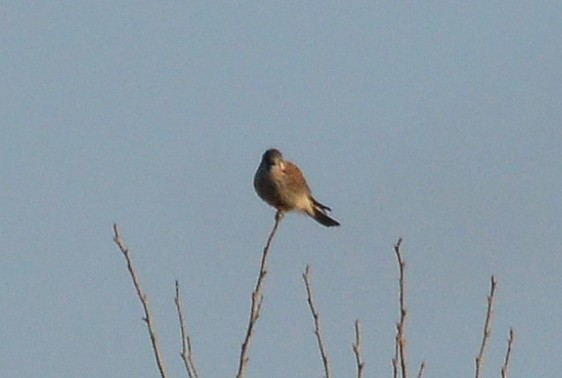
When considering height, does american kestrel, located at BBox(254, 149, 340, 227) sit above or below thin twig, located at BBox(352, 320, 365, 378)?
above

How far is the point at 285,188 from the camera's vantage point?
11875 millimetres

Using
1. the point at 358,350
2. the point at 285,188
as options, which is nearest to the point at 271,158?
the point at 285,188

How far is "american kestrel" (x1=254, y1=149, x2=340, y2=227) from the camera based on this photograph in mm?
11805

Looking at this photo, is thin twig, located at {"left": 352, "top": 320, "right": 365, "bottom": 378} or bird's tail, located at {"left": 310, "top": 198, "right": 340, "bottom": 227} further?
bird's tail, located at {"left": 310, "top": 198, "right": 340, "bottom": 227}

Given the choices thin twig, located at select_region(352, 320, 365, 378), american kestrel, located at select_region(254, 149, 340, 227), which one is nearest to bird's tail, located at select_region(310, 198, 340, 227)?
american kestrel, located at select_region(254, 149, 340, 227)

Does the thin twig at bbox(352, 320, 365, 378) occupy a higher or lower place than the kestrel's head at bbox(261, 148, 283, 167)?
lower

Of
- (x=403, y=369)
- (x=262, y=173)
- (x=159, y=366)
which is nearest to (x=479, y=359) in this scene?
(x=403, y=369)

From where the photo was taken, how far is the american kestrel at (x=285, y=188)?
1180 centimetres

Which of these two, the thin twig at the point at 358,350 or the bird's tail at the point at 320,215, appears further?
the bird's tail at the point at 320,215

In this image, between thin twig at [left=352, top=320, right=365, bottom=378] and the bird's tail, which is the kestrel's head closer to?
the bird's tail

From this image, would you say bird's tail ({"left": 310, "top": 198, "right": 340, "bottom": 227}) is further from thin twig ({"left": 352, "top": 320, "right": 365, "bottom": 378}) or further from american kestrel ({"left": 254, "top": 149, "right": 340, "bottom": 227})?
thin twig ({"left": 352, "top": 320, "right": 365, "bottom": 378})

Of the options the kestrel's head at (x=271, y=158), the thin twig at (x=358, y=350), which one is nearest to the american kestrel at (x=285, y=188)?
the kestrel's head at (x=271, y=158)

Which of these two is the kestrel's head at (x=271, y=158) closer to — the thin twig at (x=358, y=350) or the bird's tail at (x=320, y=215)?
the bird's tail at (x=320, y=215)

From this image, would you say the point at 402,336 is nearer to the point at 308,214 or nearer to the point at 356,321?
the point at 356,321
